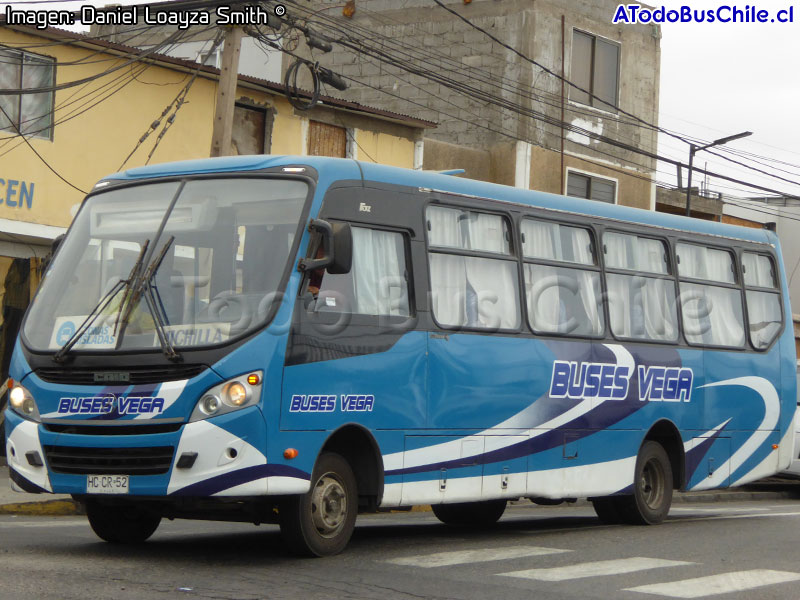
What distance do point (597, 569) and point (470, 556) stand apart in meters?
1.07

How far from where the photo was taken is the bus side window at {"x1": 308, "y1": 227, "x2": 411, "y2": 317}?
33.3 ft

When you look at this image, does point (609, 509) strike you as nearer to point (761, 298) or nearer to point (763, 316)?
point (763, 316)

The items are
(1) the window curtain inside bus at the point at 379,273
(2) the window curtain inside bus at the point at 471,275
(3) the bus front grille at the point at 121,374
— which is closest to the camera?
(3) the bus front grille at the point at 121,374

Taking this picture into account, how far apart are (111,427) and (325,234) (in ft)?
6.59

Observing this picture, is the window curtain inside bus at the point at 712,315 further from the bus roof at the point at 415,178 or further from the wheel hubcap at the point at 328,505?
the wheel hubcap at the point at 328,505

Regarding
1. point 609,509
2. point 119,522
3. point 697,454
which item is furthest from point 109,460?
point 697,454

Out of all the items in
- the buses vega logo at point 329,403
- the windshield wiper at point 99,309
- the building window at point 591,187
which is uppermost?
the building window at point 591,187

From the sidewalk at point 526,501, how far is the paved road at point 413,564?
2.31ft

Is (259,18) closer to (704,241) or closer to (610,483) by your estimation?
(704,241)

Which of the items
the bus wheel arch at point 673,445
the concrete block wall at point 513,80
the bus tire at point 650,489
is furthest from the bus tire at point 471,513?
the concrete block wall at point 513,80

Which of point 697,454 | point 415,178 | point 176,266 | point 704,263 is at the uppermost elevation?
point 415,178

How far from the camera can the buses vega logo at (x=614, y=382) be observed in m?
12.7

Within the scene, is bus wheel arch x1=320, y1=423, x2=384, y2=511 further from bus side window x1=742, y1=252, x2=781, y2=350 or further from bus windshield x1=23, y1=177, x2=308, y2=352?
bus side window x1=742, y1=252, x2=781, y2=350

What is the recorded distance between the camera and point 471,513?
543 inches
